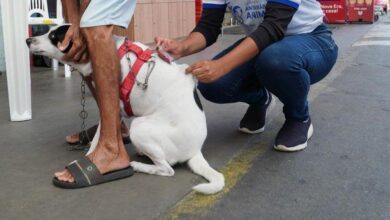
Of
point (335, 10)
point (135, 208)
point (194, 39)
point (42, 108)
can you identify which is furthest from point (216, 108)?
point (335, 10)

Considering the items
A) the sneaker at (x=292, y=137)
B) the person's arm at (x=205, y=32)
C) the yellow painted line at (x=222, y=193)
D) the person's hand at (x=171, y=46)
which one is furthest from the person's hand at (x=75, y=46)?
the sneaker at (x=292, y=137)

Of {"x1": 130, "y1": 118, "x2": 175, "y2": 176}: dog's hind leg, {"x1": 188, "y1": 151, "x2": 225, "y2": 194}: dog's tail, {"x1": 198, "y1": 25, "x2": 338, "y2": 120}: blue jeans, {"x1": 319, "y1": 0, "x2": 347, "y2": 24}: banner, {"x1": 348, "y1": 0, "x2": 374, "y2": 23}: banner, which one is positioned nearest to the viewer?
{"x1": 188, "y1": 151, "x2": 225, "y2": 194}: dog's tail

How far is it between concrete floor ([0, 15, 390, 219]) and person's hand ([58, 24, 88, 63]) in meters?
0.63

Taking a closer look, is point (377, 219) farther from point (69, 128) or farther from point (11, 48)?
point (11, 48)

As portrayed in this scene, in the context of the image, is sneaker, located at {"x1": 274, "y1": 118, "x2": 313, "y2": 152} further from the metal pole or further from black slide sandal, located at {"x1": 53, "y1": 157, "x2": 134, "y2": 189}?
the metal pole

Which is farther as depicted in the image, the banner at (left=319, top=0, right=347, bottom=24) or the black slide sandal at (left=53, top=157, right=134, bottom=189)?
the banner at (left=319, top=0, right=347, bottom=24)

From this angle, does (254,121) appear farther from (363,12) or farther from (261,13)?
(363,12)

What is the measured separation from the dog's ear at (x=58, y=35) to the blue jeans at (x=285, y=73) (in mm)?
959

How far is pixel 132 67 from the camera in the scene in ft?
8.69

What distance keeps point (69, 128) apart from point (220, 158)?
3.93 ft

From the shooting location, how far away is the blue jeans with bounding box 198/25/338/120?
292 centimetres

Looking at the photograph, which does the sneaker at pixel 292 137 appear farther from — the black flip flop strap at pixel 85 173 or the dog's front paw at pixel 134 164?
the black flip flop strap at pixel 85 173

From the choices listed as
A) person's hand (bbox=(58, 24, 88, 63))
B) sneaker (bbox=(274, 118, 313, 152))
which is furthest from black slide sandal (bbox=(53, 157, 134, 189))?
sneaker (bbox=(274, 118, 313, 152))

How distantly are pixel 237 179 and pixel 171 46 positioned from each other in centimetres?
88
